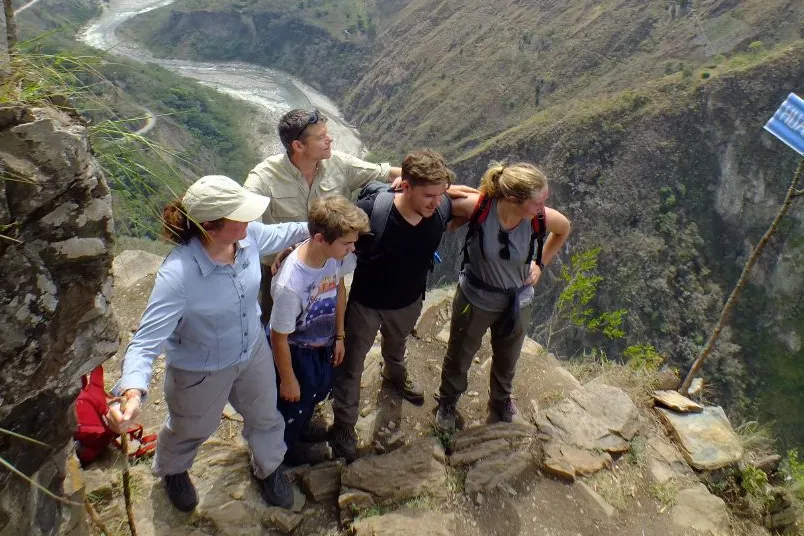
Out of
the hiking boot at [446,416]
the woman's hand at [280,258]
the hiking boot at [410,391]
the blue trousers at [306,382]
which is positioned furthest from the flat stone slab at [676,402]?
the woman's hand at [280,258]

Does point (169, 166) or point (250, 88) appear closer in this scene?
point (169, 166)

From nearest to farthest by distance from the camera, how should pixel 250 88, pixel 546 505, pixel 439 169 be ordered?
pixel 439 169, pixel 546 505, pixel 250 88

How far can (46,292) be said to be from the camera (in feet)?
5.60

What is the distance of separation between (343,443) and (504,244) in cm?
156

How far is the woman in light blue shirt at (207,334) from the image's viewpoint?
2055mm

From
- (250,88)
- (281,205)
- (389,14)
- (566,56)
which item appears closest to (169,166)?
(281,205)

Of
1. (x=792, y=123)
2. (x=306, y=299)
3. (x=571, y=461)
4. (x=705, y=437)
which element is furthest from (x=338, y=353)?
(x=792, y=123)

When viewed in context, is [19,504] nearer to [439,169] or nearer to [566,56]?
[439,169]

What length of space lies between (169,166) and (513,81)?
202 feet

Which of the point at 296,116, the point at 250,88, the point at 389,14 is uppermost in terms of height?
the point at 296,116

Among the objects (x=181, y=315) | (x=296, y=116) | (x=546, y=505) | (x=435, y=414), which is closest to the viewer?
(x=181, y=315)

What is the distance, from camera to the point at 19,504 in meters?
1.83

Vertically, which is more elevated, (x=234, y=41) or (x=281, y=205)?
(x=281, y=205)

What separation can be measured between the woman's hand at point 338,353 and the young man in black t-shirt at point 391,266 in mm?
115
